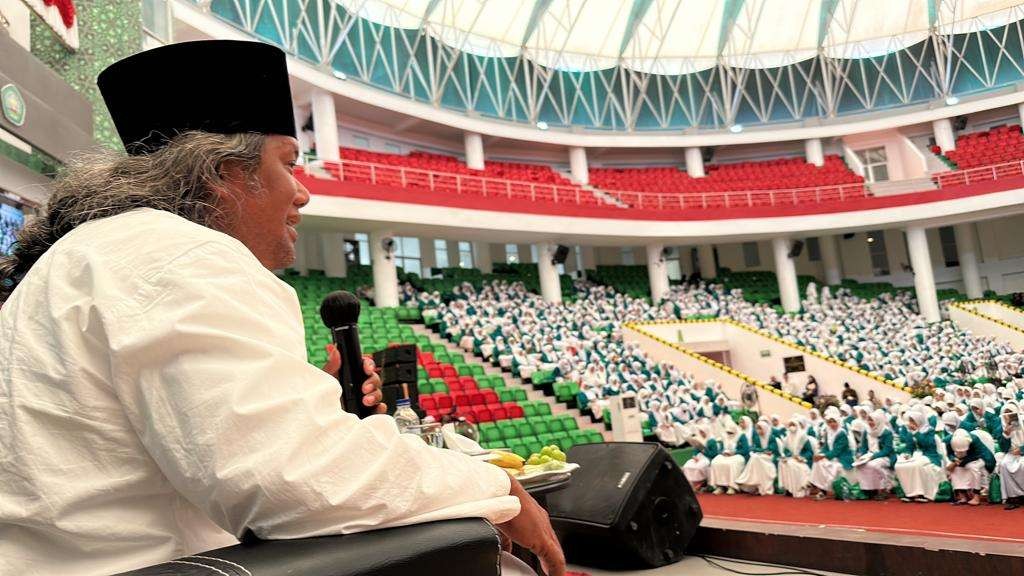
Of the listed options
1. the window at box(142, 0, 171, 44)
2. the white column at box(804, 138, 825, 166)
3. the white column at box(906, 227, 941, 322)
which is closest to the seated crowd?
the white column at box(906, 227, 941, 322)

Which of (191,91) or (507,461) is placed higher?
(191,91)

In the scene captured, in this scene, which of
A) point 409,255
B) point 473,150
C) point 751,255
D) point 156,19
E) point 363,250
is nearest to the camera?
point 156,19

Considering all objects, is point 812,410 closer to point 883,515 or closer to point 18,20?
point 883,515

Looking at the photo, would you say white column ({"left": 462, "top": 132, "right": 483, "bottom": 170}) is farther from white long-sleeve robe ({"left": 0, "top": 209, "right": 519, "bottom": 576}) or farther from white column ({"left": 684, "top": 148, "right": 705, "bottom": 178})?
white long-sleeve robe ({"left": 0, "top": 209, "right": 519, "bottom": 576})

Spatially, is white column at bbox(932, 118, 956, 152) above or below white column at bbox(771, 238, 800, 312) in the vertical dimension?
above

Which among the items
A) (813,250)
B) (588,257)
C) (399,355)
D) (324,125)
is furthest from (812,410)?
(813,250)

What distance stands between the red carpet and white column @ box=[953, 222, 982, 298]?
24.6 metres

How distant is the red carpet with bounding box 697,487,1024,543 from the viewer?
717 cm

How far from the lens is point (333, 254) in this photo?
22844 mm

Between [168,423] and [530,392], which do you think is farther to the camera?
[530,392]

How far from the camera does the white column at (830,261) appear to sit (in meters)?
32.4

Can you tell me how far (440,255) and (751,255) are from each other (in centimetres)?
1586

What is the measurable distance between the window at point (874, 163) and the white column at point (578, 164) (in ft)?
42.1

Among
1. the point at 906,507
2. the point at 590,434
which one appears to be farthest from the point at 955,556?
the point at 590,434
